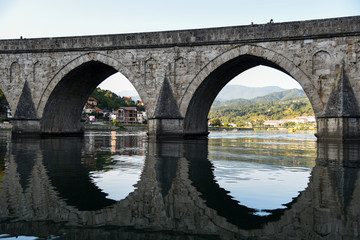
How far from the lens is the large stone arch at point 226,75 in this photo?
20703mm

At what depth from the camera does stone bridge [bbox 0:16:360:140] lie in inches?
789

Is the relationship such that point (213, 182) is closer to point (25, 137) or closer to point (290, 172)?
point (290, 172)

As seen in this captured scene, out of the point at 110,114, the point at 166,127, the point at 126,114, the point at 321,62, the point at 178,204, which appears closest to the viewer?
the point at 178,204

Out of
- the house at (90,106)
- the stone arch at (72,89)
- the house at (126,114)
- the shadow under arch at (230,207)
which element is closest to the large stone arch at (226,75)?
the stone arch at (72,89)

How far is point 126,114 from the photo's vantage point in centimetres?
13312

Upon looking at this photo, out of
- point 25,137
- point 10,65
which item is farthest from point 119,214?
point 10,65

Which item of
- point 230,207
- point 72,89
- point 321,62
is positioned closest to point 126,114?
point 72,89

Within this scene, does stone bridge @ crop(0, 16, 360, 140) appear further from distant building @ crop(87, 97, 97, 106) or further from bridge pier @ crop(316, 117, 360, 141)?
distant building @ crop(87, 97, 97, 106)

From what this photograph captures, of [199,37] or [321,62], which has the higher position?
[199,37]

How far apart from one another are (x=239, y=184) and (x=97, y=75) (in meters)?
23.5

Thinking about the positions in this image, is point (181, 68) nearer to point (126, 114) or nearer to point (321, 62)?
point (321, 62)

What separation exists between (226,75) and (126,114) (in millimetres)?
109984

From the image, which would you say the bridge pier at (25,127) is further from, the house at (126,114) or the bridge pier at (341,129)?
the house at (126,114)

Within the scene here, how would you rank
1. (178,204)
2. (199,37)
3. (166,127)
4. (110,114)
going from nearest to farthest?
(178,204) → (199,37) → (166,127) → (110,114)
